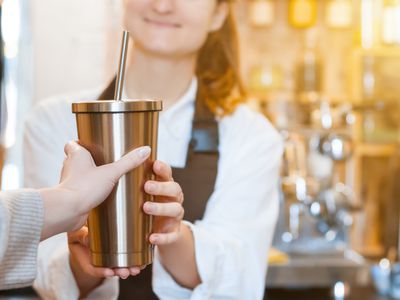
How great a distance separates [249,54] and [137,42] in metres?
2.73

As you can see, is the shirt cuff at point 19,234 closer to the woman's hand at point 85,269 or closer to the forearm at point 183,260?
the woman's hand at point 85,269

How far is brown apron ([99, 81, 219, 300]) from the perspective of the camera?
851 millimetres

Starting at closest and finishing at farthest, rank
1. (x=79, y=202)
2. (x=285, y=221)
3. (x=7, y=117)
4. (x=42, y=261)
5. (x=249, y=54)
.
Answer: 1. (x=79, y=202)
2. (x=42, y=261)
3. (x=7, y=117)
4. (x=285, y=221)
5. (x=249, y=54)

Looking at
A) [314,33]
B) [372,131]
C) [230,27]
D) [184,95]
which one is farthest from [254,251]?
[314,33]

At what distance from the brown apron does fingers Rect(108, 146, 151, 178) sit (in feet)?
1.12

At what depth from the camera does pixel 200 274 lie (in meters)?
0.79

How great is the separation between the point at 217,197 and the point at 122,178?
0.42 m

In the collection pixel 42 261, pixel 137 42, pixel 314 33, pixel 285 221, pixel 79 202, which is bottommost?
pixel 285 221

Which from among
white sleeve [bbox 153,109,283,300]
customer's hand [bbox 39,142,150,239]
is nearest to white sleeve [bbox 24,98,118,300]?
white sleeve [bbox 153,109,283,300]

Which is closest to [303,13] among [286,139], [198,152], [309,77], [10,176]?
[309,77]

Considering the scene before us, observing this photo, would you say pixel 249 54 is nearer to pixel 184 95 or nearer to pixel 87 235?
pixel 184 95

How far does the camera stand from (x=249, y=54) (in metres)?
3.56

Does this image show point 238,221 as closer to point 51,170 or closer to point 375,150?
point 51,170

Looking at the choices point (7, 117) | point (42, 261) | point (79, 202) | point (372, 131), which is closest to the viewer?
point (79, 202)
